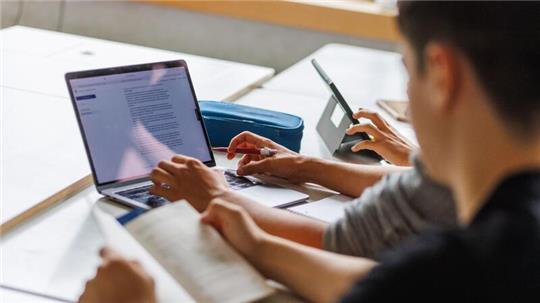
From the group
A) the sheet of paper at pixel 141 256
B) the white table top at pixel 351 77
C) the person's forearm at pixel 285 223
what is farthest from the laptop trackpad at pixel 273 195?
the white table top at pixel 351 77

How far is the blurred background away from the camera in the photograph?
3.03 meters

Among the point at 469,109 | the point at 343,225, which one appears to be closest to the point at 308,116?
the point at 343,225

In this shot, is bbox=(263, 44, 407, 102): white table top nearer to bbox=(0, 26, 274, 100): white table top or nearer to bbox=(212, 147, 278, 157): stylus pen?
bbox=(0, 26, 274, 100): white table top

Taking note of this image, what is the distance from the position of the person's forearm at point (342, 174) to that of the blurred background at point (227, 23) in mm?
1574

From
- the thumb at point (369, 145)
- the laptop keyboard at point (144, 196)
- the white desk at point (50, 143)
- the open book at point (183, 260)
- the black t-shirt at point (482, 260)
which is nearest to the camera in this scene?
the black t-shirt at point (482, 260)

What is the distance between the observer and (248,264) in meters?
1.08

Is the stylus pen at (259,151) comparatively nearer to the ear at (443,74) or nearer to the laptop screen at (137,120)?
the laptop screen at (137,120)

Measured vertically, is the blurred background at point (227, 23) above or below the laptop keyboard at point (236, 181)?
below

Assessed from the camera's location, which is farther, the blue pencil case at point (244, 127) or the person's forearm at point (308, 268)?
the blue pencil case at point (244, 127)

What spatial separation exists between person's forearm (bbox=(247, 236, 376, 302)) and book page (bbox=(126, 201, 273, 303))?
0.03 meters

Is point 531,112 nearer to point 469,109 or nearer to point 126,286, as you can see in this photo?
point 469,109

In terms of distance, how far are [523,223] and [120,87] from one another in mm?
786

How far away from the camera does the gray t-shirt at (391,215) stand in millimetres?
1064

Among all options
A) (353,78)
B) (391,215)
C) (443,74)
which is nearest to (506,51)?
(443,74)
